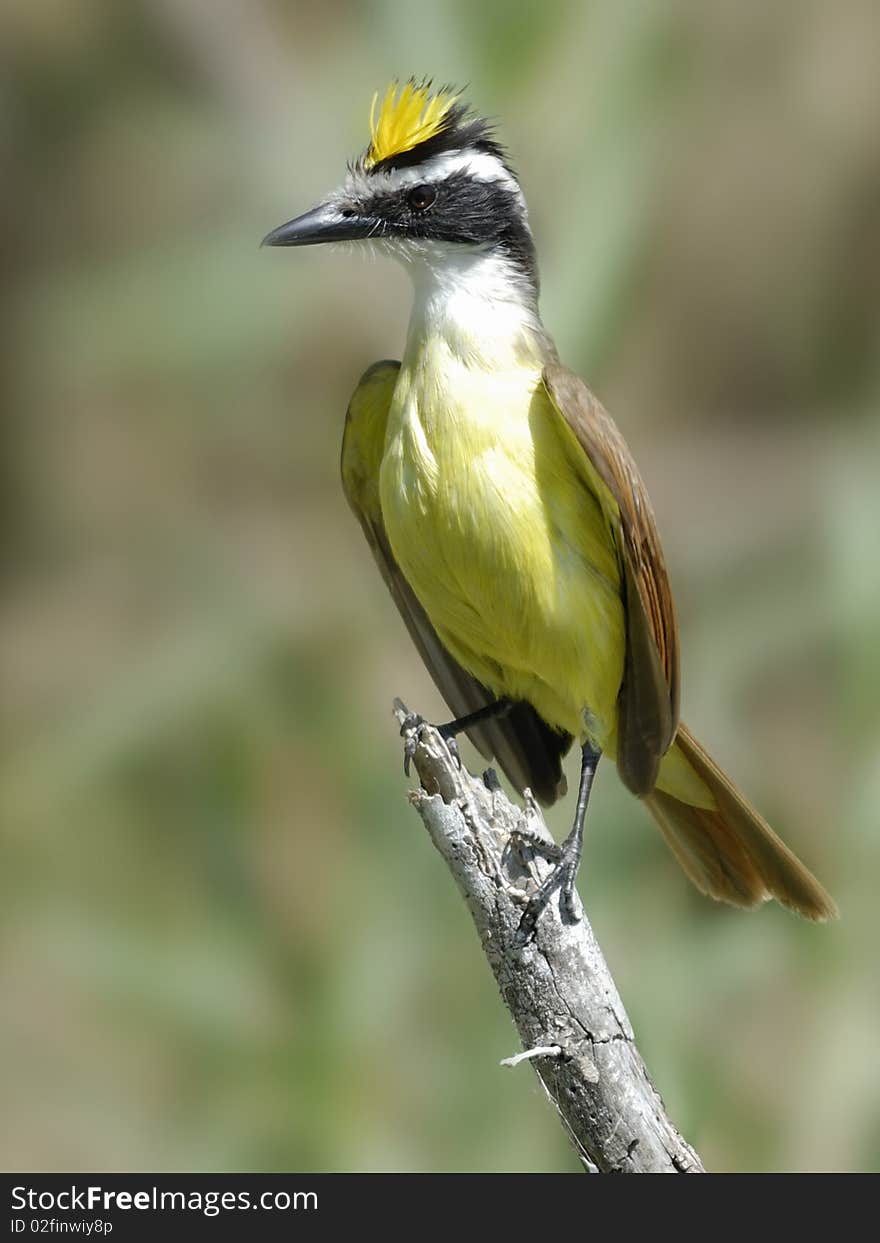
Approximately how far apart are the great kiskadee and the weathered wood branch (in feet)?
0.34

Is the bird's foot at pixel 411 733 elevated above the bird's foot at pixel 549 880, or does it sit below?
above

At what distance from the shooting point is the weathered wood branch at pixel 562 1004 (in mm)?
2992

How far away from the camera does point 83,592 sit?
5980 mm

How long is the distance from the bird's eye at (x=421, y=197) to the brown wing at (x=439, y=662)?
36cm

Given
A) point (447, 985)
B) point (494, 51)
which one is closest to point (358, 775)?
point (447, 985)

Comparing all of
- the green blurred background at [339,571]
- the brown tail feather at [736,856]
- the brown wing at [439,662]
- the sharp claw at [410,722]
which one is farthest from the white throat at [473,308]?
the green blurred background at [339,571]

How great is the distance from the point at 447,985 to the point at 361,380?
5.54ft

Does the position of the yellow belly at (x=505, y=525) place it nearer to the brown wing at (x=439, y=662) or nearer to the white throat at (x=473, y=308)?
the white throat at (x=473, y=308)

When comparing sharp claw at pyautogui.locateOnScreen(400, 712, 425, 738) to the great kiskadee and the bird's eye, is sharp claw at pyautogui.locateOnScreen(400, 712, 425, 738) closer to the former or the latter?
the great kiskadee

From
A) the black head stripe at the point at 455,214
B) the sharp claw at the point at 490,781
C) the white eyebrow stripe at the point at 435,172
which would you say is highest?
the white eyebrow stripe at the point at 435,172

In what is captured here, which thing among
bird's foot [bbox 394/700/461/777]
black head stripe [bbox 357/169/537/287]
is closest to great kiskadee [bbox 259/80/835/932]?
black head stripe [bbox 357/169/537/287]

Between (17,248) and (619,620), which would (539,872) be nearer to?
(619,620)

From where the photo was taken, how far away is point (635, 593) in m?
3.59

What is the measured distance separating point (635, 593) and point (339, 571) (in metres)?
1.89
